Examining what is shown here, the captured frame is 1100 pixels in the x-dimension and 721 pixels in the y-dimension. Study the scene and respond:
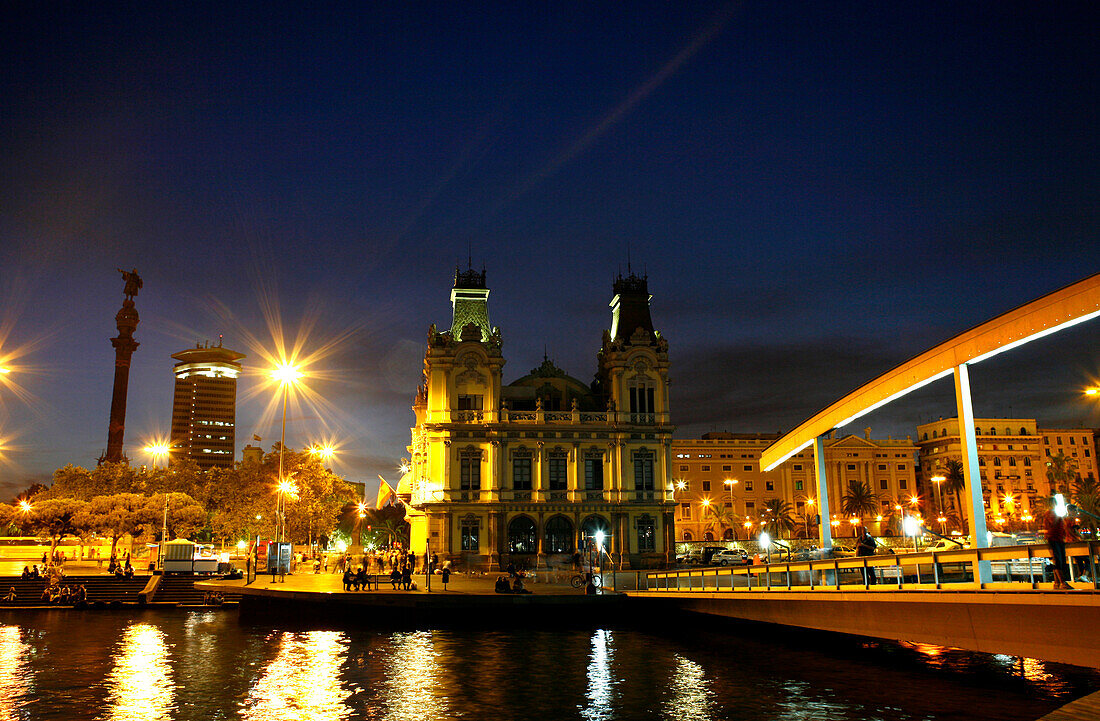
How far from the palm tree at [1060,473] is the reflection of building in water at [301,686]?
6318 cm

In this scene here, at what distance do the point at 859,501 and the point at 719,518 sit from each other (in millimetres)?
15930

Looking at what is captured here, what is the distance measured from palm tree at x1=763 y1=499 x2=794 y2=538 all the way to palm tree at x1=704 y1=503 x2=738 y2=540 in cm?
374

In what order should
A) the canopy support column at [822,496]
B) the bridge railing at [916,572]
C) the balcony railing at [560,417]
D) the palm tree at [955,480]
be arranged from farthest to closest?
the palm tree at [955,480], the balcony railing at [560,417], the canopy support column at [822,496], the bridge railing at [916,572]

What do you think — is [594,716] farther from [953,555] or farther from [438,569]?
[438,569]

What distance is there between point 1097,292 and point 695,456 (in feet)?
279

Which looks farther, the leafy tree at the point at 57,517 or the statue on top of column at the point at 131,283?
the statue on top of column at the point at 131,283

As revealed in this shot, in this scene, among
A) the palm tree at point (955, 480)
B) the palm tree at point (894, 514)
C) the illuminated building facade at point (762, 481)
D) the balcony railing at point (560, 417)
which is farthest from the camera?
the palm tree at point (894, 514)

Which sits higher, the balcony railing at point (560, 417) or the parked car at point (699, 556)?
the balcony railing at point (560, 417)

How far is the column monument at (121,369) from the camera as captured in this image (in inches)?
4993

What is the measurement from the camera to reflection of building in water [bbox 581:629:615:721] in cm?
1817

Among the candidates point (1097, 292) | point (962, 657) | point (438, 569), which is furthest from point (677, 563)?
point (1097, 292)

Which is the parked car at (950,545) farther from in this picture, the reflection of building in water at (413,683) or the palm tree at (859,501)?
the palm tree at (859,501)

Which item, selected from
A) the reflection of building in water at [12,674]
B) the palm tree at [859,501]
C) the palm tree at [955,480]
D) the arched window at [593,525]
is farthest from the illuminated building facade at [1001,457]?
the reflection of building in water at [12,674]

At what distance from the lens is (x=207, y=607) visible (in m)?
42.2
